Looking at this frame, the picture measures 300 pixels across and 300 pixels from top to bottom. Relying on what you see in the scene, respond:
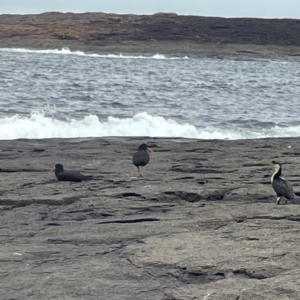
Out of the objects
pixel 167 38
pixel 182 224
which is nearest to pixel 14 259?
pixel 182 224

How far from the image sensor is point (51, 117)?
19906 millimetres

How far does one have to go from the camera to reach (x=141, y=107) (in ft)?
78.0

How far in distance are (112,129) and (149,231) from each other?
12.1m

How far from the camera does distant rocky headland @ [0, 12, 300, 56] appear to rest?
7762cm

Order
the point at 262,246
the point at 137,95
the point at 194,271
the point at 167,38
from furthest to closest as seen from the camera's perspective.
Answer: the point at 167,38, the point at 137,95, the point at 262,246, the point at 194,271

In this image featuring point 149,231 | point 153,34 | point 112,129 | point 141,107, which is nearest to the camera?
point 149,231

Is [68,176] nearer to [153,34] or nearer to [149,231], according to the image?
[149,231]

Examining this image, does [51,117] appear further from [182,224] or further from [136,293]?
[136,293]

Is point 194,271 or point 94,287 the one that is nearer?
point 94,287

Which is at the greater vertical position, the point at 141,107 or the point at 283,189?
the point at 141,107

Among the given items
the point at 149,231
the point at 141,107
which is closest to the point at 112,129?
the point at 141,107

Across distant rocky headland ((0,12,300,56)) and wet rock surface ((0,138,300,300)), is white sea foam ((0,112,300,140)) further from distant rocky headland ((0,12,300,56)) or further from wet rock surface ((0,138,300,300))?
distant rocky headland ((0,12,300,56))

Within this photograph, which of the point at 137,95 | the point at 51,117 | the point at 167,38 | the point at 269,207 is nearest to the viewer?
the point at 269,207

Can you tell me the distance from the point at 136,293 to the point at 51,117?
589 inches
